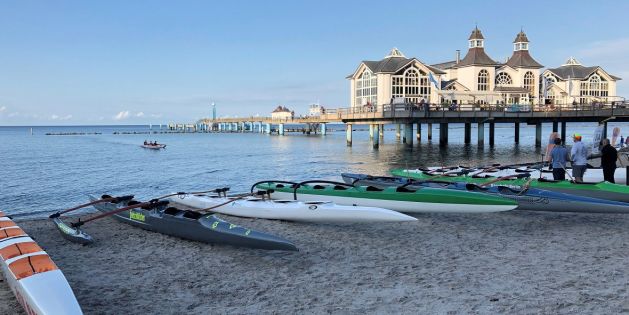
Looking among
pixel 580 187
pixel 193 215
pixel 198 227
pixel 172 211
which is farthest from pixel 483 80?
pixel 198 227

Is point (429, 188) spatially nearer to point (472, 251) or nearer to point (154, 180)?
point (472, 251)

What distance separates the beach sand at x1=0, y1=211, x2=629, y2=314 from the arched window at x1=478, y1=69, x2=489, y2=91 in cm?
5237

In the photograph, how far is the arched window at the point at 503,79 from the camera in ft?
207

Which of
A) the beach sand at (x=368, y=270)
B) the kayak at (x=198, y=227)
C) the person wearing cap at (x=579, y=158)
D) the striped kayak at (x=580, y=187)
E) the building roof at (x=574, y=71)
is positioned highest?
the building roof at (x=574, y=71)

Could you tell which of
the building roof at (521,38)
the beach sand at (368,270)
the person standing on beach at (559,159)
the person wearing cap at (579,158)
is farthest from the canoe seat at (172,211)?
the building roof at (521,38)

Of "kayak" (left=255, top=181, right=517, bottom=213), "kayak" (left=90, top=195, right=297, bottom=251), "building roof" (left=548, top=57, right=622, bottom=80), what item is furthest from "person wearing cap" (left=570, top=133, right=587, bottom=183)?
"building roof" (left=548, top=57, right=622, bottom=80)

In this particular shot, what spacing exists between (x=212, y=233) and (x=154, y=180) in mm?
18511

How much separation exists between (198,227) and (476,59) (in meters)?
57.7

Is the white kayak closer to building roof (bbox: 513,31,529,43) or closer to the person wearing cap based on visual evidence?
the person wearing cap

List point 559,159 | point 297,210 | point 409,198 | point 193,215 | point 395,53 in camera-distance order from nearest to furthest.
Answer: point 193,215
point 297,210
point 409,198
point 559,159
point 395,53

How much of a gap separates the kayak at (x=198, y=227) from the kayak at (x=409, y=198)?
13.2 ft

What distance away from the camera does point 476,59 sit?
60594 millimetres

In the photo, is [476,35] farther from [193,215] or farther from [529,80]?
[193,215]

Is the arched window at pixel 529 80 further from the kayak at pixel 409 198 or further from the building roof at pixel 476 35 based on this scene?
the kayak at pixel 409 198
